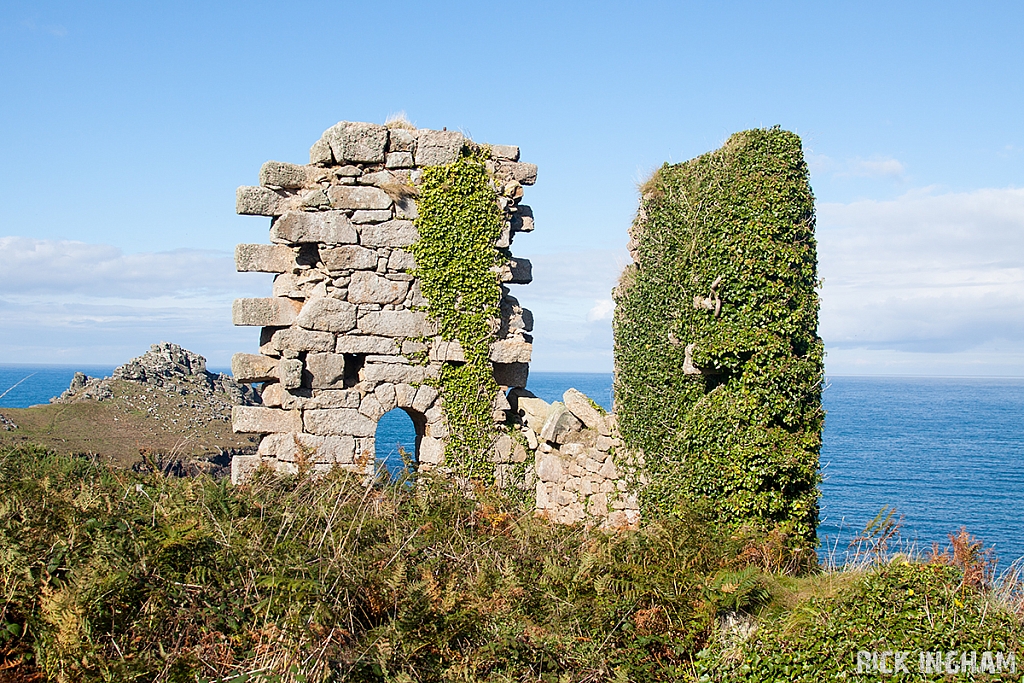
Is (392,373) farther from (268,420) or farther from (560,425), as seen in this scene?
(560,425)

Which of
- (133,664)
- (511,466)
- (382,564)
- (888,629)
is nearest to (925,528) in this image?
(511,466)

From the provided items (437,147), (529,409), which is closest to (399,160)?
(437,147)

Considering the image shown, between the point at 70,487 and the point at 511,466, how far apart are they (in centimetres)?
536

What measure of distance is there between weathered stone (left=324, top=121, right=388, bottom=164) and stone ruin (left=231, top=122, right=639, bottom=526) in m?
0.01

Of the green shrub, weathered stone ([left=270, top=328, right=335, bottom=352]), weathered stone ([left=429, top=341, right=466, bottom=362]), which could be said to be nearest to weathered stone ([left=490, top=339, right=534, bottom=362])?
weathered stone ([left=429, top=341, right=466, bottom=362])

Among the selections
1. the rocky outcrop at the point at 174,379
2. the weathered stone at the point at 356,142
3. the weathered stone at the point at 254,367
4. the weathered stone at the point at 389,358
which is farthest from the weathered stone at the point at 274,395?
the rocky outcrop at the point at 174,379

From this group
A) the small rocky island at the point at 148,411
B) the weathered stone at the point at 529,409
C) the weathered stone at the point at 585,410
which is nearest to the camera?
the weathered stone at the point at 585,410

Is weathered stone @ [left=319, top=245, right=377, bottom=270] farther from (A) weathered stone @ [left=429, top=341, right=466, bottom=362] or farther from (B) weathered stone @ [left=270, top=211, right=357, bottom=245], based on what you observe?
(A) weathered stone @ [left=429, top=341, right=466, bottom=362]

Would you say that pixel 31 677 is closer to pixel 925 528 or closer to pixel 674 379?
pixel 674 379

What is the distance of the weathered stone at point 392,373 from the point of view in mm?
10164

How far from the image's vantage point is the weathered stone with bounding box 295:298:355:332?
9883 mm

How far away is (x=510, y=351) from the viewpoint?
10695 mm

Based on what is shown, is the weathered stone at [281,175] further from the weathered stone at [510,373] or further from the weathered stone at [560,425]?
the weathered stone at [560,425]

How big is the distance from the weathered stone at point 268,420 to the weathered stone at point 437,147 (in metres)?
3.57
